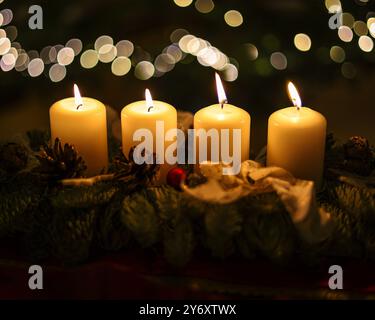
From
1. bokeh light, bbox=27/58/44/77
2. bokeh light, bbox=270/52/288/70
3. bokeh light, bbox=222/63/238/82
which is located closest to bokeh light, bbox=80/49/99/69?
bokeh light, bbox=27/58/44/77

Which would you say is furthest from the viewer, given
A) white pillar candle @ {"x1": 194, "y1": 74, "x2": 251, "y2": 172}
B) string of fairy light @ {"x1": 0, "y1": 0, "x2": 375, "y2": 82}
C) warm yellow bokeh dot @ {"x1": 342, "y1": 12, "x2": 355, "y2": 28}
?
string of fairy light @ {"x1": 0, "y1": 0, "x2": 375, "y2": 82}

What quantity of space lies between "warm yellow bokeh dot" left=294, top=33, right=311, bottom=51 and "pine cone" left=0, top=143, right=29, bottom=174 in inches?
33.2

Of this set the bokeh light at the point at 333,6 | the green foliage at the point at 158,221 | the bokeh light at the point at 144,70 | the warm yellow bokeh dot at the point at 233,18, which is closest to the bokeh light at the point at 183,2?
the warm yellow bokeh dot at the point at 233,18

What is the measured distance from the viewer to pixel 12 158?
3.38 feet

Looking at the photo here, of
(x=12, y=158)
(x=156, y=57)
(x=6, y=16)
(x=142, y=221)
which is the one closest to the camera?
(x=142, y=221)

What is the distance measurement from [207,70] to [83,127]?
0.71m

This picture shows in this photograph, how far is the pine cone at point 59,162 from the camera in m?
1.00

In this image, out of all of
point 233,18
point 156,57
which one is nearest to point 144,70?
point 156,57

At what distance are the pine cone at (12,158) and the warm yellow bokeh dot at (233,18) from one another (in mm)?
752

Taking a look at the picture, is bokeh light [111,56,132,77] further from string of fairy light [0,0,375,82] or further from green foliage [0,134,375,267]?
green foliage [0,134,375,267]

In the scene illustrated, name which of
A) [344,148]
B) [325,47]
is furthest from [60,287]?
[325,47]

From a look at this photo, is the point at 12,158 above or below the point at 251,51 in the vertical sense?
below

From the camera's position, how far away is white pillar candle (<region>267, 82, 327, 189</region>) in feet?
3.31

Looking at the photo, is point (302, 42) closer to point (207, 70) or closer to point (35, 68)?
point (207, 70)
